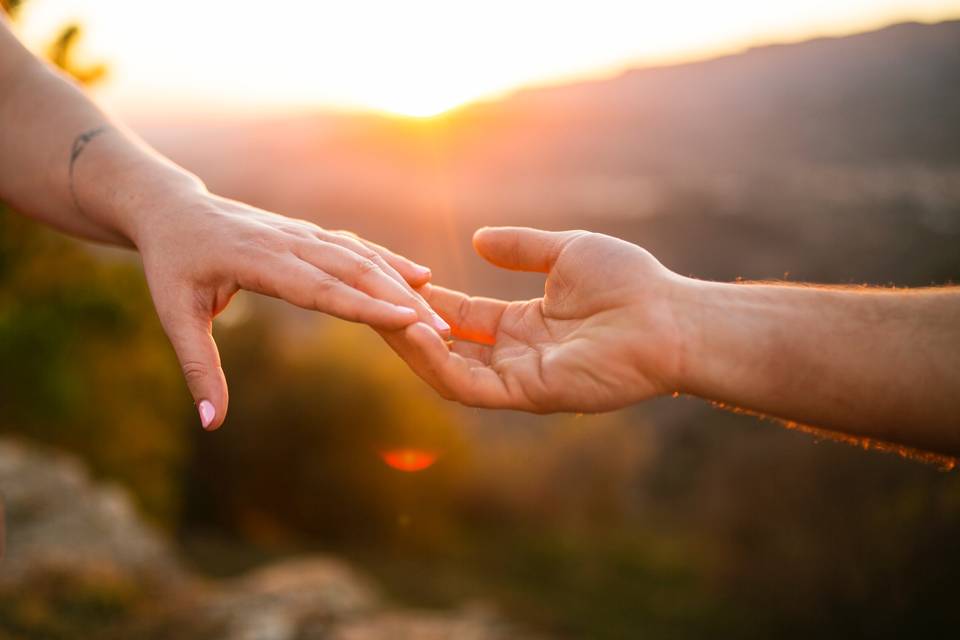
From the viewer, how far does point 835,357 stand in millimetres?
2209

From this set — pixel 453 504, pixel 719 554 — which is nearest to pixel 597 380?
pixel 719 554

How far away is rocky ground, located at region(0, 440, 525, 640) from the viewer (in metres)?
5.11

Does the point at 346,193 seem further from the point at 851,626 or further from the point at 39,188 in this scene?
the point at 39,188

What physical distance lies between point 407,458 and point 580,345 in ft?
87.7

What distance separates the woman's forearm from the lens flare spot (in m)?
25.7

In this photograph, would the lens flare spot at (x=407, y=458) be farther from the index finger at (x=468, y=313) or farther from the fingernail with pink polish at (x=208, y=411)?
→ the fingernail with pink polish at (x=208, y=411)

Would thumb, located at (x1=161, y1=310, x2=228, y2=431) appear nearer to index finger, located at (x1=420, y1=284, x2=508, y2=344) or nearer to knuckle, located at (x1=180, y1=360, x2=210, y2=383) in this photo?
knuckle, located at (x1=180, y1=360, x2=210, y2=383)

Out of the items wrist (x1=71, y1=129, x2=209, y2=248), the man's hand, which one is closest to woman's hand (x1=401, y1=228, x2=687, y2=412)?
the man's hand

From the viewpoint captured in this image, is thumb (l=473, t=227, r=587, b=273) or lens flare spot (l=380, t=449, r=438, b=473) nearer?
thumb (l=473, t=227, r=587, b=273)

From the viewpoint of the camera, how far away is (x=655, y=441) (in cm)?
4403

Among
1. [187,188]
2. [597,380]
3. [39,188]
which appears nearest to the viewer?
[597,380]

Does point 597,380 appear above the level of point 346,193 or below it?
above

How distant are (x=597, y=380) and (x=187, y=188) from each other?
1.73 meters

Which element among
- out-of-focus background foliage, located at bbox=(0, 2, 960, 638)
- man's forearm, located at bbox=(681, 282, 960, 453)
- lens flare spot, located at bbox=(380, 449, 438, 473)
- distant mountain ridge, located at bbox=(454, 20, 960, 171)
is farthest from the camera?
lens flare spot, located at bbox=(380, 449, 438, 473)
